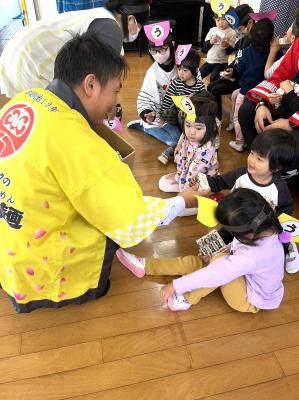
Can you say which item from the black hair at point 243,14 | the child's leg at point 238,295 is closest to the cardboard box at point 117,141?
the child's leg at point 238,295

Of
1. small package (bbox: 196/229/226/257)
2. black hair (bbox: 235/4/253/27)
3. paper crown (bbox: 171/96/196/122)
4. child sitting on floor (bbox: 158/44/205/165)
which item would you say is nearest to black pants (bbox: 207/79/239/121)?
child sitting on floor (bbox: 158/44/205/165)

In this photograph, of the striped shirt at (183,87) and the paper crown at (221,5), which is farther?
the paper crown at (221,5)

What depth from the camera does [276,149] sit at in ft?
4.38

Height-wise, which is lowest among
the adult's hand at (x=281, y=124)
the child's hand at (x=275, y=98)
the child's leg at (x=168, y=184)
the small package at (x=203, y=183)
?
the child's leg at (x=168, y=184)

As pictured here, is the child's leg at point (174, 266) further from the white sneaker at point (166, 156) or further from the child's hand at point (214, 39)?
Answer: the child's hand at point (214, 39)

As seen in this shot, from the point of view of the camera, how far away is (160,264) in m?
1.53

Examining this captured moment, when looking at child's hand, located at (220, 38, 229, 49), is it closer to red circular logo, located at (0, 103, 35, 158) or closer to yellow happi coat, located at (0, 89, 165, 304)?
yellow happi coat, located at (0, 89, 165, 304)

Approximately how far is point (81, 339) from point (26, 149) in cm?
74

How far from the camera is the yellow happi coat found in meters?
0.97

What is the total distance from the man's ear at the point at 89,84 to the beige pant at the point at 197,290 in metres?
0.79

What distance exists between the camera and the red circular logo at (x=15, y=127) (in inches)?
39.1

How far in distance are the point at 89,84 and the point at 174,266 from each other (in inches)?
33.7

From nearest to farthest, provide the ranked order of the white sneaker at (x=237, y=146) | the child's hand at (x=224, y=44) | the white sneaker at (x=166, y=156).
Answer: the white sneaker at (x=166, y=156)
the white sneaker at (x=237, y=146)
the child's hand at (x=224, y=44)

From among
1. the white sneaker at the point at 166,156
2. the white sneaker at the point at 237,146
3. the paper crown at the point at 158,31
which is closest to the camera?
the paper crown at the point at 158,31
